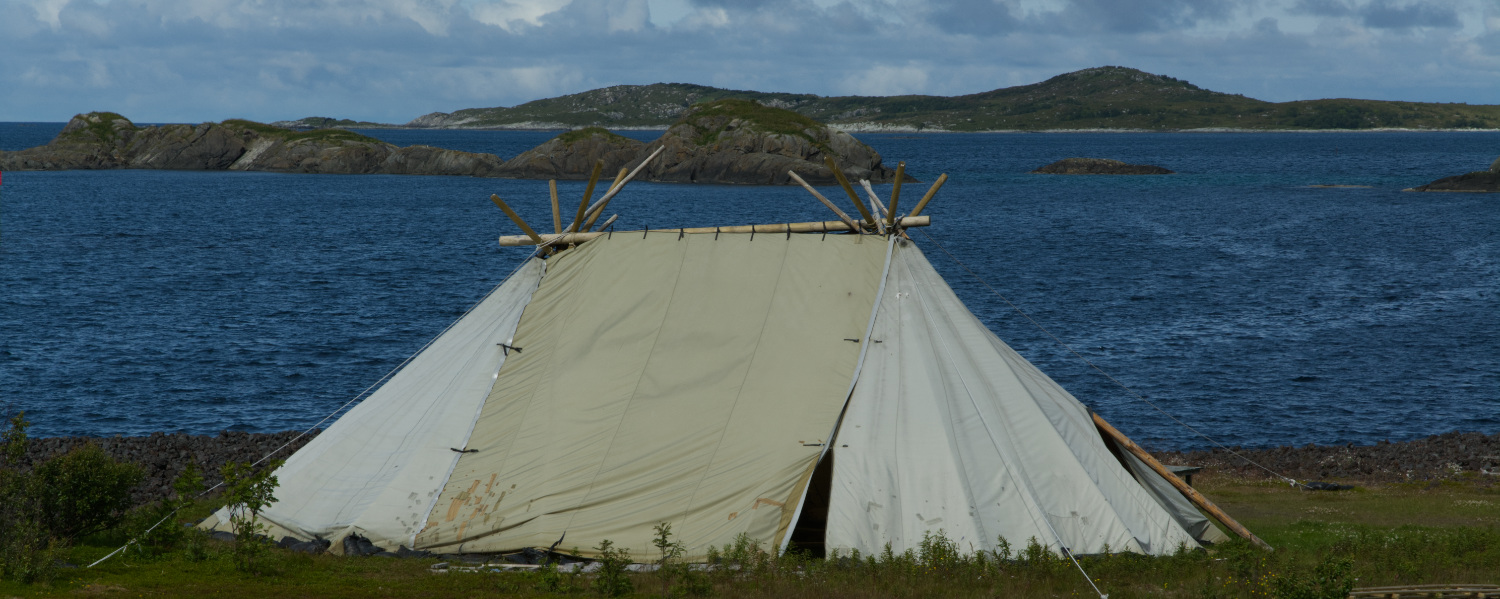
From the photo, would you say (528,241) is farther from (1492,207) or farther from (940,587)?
(1492,207)

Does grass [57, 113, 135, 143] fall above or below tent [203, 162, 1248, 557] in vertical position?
above

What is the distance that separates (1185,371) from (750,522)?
26514 millimetres

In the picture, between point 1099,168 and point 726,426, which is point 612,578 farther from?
point 1099,168

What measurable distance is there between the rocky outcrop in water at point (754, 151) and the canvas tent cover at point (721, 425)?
100681 mm

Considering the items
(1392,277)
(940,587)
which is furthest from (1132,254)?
(940,587)

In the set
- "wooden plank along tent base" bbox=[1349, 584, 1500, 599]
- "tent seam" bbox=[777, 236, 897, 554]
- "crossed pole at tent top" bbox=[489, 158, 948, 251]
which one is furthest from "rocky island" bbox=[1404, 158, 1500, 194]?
→ "tent seam" bbox=[777, 236, 897, 554]

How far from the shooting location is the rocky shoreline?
2369 cm

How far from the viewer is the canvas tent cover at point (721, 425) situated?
14195 mm

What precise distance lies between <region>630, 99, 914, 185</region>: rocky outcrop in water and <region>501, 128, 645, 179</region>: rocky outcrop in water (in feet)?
8.83

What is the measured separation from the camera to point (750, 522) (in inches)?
553

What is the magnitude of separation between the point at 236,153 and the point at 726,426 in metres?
155

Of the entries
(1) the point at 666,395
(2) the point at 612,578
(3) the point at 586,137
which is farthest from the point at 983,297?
(3) the point at 586,137

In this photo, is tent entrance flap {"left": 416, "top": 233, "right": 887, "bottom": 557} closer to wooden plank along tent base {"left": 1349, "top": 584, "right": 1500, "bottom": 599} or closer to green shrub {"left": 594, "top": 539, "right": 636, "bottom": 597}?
green shrub {"left": 594, "top": 539, "right": 636, "bottom": 597}

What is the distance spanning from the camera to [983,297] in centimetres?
5194
